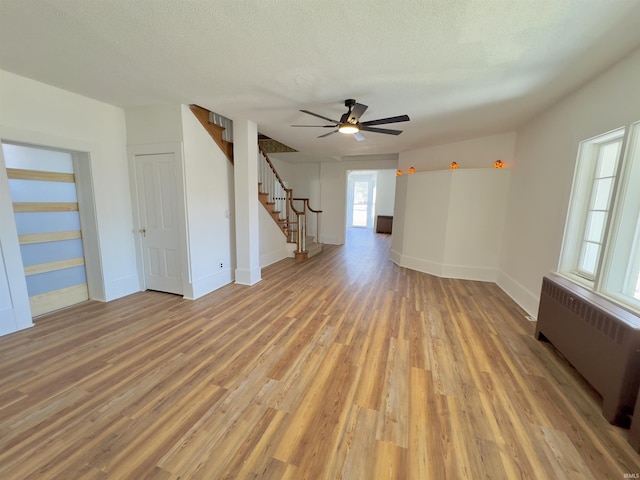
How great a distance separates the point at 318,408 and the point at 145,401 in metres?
1.30

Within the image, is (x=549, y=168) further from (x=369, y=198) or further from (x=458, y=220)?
(x=369, y=198)

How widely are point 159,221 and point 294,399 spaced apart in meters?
3.29

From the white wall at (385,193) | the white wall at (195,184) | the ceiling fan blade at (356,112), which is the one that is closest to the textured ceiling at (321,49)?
the ceiling fan blade at (356,112)

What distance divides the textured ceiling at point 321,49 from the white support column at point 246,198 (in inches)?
28.8

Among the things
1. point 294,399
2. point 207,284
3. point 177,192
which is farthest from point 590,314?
point 177,192

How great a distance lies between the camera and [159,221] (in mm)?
3793

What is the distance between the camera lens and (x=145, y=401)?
188 centimetres

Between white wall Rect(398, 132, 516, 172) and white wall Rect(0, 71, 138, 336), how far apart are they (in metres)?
5.61

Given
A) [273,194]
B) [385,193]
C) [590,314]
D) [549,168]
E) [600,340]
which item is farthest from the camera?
[385,193]

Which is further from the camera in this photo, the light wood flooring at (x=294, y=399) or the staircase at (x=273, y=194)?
the staircase at (x=273, y=194)

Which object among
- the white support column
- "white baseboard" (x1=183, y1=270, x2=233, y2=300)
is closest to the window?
the white support column

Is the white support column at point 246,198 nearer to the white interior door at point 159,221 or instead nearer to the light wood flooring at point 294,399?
the white interior door at point 159,221

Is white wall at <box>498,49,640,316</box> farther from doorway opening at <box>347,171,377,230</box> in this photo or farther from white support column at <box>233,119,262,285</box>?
doorway opening at <box>347,171,377,230</box>

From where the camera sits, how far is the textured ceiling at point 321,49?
1.65 m
